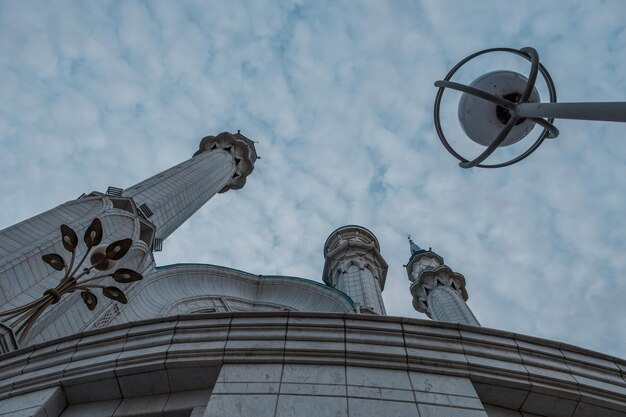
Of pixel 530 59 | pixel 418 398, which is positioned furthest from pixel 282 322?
pixel 530 59

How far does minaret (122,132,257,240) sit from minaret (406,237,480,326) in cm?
1465

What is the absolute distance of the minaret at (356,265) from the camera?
82.4 feet

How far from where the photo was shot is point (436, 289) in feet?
103

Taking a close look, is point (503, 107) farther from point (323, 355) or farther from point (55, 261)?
point (55, 261)

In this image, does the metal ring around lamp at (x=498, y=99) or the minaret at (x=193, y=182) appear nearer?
the metal ring around lamp at (x=498, y=99)

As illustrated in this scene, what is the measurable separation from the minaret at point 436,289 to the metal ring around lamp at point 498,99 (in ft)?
66.7

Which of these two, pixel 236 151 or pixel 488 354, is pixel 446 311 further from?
pixel 488 354

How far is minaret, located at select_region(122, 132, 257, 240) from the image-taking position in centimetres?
1923

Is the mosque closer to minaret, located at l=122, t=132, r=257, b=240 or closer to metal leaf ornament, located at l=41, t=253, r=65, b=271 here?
metal leaf ornament, located at l=41, t=253, r=65, b=271

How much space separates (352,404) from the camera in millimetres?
6012

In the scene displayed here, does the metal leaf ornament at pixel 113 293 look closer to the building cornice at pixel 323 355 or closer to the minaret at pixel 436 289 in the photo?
the building cornice at pixel 323 355

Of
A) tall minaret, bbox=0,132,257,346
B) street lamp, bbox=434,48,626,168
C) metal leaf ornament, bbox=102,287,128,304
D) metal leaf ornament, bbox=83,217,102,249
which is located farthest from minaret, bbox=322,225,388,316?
street lamp, bbox=434,48,626,168

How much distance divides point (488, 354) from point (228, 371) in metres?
3.79

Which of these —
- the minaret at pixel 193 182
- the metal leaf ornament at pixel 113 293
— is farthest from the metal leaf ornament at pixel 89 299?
the minaret at pixel 193 182
